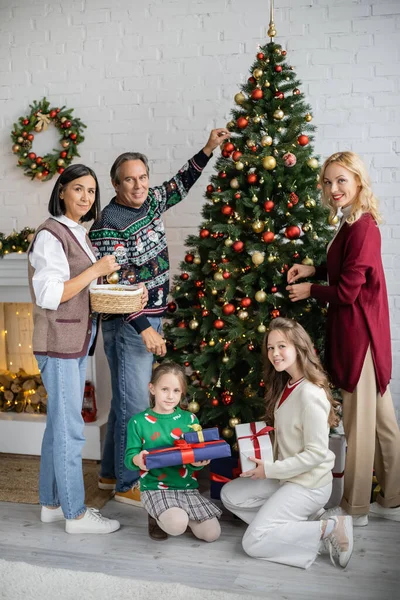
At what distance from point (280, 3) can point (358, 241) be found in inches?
69.6

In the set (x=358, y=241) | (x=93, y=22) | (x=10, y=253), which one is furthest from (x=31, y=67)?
(x=358, y=241)

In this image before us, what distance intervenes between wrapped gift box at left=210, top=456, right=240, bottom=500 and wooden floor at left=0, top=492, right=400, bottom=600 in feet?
0.47

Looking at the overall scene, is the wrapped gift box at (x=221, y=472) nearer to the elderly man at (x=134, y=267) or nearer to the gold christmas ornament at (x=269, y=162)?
the elderly man at (x=134, y=267)

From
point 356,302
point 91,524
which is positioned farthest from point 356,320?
point 91,524

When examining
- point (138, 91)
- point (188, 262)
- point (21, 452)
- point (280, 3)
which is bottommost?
point (21, 452)

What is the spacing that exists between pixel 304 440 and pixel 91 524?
1.08 meters

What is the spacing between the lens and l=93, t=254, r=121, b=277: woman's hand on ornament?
9.46ft

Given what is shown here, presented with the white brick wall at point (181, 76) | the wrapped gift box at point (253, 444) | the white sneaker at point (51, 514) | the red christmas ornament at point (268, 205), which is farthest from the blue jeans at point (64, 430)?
the white brick wall at point (181, 76)

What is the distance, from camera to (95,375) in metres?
4.30

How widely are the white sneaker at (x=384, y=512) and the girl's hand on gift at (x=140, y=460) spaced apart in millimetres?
1157

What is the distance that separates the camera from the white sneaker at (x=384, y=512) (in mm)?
3137

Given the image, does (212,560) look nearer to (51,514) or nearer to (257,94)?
(51,514)

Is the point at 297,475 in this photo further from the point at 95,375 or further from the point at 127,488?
the point at 95,375

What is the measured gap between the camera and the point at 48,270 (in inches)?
110
